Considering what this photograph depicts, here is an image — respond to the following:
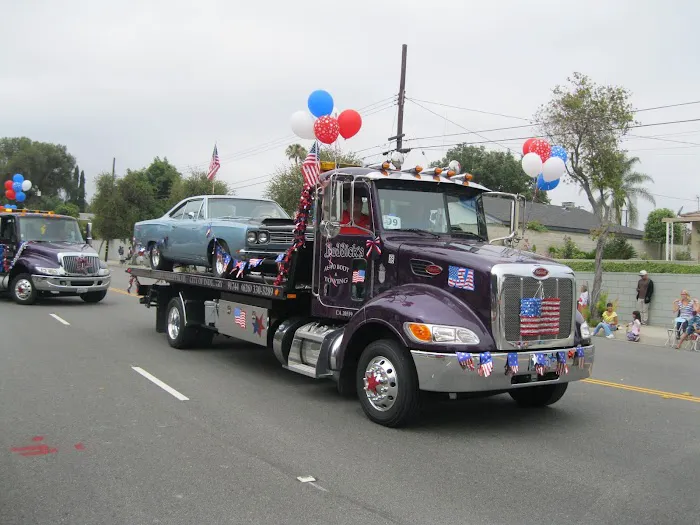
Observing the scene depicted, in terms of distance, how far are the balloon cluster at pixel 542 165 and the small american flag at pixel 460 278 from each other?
799 cm

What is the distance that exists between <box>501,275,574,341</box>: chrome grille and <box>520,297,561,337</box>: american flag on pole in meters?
0.04

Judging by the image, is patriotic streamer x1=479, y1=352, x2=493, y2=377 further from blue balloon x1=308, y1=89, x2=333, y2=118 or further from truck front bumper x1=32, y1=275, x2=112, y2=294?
truck front bumper x1=32, y1=275, x2=112, y2=294

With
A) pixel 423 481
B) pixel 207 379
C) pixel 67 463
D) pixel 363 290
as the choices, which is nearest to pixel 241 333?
pixel 207 379

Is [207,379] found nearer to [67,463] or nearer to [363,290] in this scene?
[363,290]

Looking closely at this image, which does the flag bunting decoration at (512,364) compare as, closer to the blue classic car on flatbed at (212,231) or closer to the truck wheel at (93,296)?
the blue classic car on flatbed at (212,231)

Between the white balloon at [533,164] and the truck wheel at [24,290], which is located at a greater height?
the white balloon at [533,164]

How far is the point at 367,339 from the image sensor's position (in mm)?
7035

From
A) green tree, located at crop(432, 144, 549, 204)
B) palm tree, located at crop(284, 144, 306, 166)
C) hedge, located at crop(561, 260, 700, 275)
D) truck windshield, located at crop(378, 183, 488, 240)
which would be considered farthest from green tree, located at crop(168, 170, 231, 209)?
truck windshield, located at crop(378, 183, 488, 240)

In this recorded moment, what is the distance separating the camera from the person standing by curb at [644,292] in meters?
19.6

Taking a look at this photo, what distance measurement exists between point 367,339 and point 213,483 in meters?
2.57

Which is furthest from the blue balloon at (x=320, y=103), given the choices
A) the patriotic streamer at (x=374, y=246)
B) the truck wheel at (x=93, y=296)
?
the truck wheel at (x=93, y=296)

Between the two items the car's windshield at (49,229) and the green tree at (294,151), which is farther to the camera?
the green tree at (294,151)

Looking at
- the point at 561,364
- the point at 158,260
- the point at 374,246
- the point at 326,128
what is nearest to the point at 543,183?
the point at 326,128

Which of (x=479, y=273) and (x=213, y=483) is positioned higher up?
(x=479, y=273)
